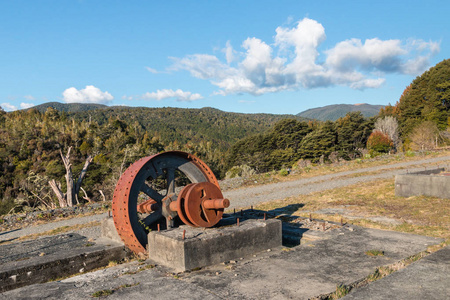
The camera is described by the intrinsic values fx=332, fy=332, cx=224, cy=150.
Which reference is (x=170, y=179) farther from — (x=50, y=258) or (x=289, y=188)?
(x=289, y=188)

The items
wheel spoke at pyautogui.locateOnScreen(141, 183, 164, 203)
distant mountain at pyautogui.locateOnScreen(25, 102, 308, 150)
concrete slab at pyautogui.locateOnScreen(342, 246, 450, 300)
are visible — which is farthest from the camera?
distant mountain at pyautogui.locateOnScreen(25, 102, 308, 150)

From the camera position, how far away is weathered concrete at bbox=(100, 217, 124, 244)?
569 cm

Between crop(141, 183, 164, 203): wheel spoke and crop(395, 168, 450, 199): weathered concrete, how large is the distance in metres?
8.24

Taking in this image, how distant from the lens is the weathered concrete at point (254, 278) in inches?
138

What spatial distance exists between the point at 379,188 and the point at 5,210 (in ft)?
79.6

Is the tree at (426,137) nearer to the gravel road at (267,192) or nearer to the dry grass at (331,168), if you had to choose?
the dry grass at (331,168)

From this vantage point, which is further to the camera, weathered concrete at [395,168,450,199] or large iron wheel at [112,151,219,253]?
weathered concrete at [395,168,450,199]

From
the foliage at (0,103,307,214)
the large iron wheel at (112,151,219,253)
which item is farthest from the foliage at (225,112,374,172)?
the large iron wheel at (112,151,219,253)

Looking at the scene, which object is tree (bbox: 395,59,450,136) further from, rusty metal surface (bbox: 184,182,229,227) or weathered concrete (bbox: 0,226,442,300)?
rusty metal surface (bbox: 184,182,229,227)

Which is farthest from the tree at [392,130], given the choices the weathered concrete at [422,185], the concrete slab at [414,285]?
the concrete slab at [414,285]

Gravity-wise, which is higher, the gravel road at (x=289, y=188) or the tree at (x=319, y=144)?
the tree at (x=319, y=144)

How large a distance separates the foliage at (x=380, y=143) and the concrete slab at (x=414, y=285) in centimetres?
3704

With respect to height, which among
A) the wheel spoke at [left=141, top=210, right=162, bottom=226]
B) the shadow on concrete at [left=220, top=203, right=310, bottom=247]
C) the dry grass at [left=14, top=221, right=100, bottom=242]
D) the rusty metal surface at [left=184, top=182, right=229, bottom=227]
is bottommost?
the dry grass at [left=14, top=221, right=100, bottom=242]

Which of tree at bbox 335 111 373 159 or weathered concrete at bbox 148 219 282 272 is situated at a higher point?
tree at bbox 335 111 373 159
